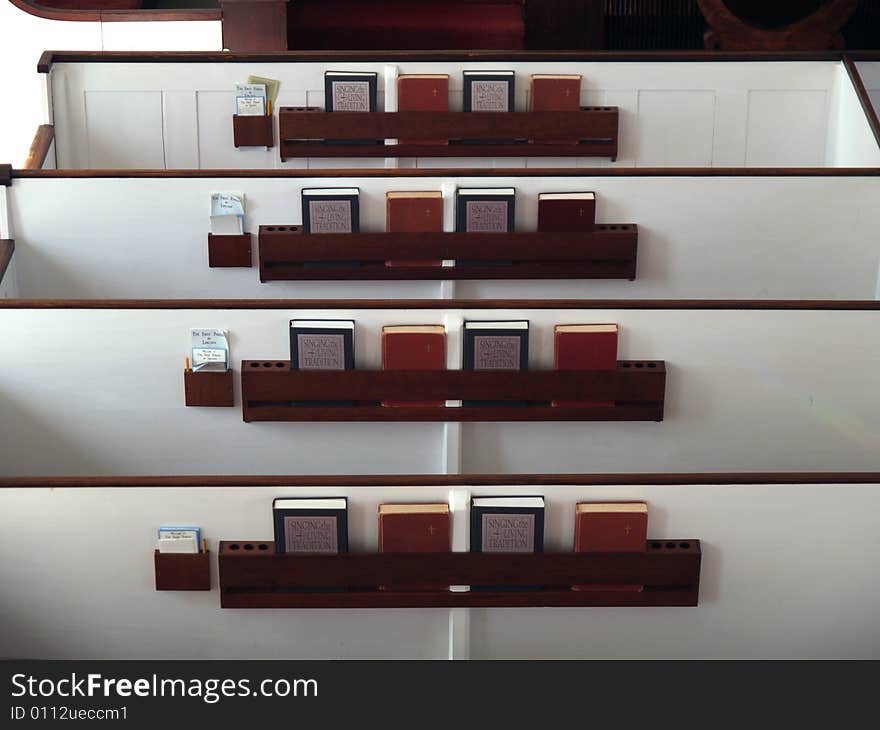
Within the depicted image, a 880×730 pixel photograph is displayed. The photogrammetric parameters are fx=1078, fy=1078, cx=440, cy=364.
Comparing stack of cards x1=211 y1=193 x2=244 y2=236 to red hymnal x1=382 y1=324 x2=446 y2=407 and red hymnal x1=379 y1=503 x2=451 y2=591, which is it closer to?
red hymnal x1=382 y1=324 x2=446 y2=407

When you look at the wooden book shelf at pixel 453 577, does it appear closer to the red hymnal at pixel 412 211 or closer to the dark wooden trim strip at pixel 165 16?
the red hymnal at pixel 412 211

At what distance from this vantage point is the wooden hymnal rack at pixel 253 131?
2.50 meters

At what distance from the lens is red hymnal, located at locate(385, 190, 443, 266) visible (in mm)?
2006

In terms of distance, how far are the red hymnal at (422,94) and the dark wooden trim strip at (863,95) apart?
36.7 inches

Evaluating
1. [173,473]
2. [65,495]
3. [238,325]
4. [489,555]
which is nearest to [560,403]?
[489,555]

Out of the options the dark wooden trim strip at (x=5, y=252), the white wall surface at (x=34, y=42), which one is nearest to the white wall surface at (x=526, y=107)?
the white wall surface at (x=34, y=42)

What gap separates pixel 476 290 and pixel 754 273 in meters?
0.55

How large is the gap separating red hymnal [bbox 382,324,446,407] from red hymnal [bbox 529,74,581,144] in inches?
37.0

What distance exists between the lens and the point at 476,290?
2.11 m

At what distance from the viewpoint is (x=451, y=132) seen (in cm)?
244

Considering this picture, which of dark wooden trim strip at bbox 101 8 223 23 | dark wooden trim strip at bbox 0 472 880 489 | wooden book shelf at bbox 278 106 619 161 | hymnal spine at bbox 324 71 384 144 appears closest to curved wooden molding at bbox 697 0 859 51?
wooden book shelf at bbox 278 106 619 161

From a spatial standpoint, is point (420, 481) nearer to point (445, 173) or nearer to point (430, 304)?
point (430, 304)

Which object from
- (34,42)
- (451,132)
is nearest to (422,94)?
(451,132)
